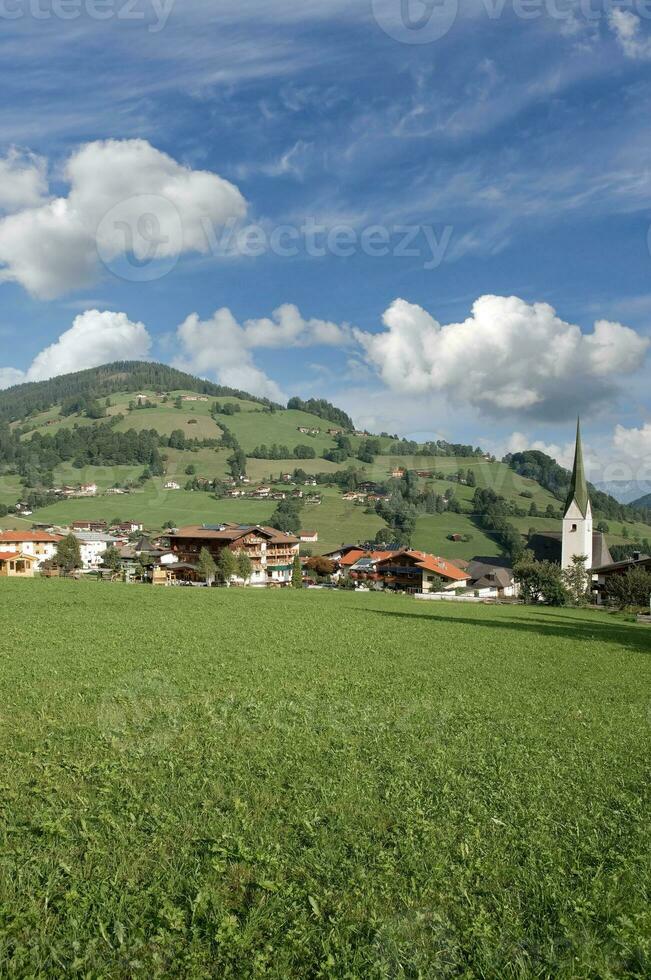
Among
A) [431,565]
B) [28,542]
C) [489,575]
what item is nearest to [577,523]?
[489,575]

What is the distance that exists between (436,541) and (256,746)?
117m

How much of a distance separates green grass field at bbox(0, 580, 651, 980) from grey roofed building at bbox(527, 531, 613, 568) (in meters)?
97.3

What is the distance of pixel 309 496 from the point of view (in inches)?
5925

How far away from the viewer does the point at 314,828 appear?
6.78 meters

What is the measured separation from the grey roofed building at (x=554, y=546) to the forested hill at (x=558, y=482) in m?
43.6

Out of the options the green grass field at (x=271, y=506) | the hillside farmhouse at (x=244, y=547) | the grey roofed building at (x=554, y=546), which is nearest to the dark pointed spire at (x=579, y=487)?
the grey roofed building at (x=554, y=546)

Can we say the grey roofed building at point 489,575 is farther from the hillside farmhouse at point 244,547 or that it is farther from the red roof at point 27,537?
the red roof at point 27,537

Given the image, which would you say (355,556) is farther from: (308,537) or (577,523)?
(577,523)

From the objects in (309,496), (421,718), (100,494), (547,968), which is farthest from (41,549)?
(547,968)

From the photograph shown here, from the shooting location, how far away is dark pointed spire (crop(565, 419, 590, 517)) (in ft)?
314

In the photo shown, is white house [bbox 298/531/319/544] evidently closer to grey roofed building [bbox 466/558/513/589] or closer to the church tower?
grey roofed building [bbox 466/558/513/589]

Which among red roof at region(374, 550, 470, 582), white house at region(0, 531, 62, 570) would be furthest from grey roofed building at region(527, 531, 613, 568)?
white house at region(0, 531, 62, 570)

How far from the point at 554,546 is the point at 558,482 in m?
72.7

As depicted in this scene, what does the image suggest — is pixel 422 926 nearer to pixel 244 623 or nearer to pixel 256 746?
pixel 256 746
